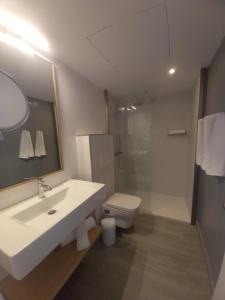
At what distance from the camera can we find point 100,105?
7.50 ft

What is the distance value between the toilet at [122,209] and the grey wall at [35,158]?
91cm

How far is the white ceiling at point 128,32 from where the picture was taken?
0.86 meters

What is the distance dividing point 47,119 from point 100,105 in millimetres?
1133

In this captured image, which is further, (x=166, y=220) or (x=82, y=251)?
(x=166, y=220)

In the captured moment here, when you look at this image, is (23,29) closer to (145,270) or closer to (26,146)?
(26,146)

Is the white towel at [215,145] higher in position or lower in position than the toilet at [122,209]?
higher

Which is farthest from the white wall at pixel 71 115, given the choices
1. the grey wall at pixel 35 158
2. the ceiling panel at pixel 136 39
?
the ceiling panel at pixel 136 39

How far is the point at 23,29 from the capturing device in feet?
3.38

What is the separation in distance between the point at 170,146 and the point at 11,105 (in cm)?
276

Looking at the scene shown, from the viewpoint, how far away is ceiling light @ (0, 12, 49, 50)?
93 centimetres

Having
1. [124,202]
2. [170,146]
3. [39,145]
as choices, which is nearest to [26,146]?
[39,145]

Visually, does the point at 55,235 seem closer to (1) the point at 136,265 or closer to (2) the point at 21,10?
(1) the point at 136,265

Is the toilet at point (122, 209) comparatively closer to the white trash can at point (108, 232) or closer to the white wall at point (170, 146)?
the white trash can at point (108, 232)

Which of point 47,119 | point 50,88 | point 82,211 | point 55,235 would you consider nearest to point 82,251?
point 82,211
